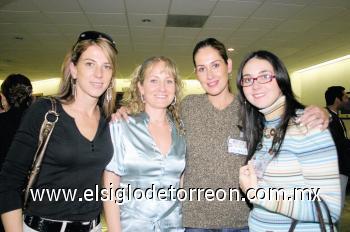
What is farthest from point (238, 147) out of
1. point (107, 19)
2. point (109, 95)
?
point (107, 19)

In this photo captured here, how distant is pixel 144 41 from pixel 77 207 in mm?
6408

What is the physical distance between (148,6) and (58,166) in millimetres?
4169

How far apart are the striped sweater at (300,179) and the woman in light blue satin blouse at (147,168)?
54cm

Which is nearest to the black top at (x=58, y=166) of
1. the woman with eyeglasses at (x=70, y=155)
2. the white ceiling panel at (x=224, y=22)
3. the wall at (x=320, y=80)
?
the woman with eyeglasses at (x=70, y=155)

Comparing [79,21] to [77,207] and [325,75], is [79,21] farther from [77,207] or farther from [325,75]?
[325,75]

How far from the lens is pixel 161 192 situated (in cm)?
174

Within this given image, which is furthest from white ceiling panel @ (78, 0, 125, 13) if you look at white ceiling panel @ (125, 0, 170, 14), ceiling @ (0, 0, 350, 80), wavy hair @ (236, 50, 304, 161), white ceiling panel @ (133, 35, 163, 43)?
wavy hair @ (236, 50, 304, 161)

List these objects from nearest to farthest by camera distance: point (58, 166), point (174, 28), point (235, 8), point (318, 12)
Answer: point (58, 166) → point (235, 8) → point (318, 12) → point (174, 28)

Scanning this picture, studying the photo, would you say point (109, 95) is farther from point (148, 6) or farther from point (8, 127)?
point (148, 6)

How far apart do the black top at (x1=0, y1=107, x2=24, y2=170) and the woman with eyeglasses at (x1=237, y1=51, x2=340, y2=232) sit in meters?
1.95

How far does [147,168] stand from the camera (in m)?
1.73

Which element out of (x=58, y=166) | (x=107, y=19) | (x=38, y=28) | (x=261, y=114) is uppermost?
(x=38, y=28)

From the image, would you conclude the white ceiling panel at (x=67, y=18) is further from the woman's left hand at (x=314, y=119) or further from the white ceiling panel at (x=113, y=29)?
the woman's left hand at (x=314, y=119)

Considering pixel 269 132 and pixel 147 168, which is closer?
pixel 269 132
